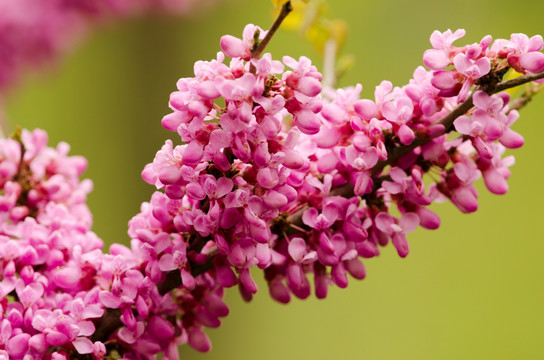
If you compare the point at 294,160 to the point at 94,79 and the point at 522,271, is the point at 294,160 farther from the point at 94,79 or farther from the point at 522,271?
the point at 94,79

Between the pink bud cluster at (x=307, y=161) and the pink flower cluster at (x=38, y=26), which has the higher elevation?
the pink flower cluster at (x=38, y=26)

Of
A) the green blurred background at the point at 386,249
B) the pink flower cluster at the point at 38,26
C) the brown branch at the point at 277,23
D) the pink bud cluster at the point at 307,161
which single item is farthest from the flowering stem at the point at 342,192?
the green blurred background at the point at 386,249

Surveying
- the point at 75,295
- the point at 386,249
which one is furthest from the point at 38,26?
the point at 386,249

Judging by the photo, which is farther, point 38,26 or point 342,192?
point 38,26

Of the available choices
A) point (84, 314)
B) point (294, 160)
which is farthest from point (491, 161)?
point (84, 314)

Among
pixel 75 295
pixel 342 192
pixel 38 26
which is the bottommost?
pixel 75 295

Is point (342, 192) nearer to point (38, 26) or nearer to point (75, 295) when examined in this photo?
point (75, 295)

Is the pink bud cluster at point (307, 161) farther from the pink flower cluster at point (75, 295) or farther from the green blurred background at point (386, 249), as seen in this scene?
the green blurred background at point (386, 249)
